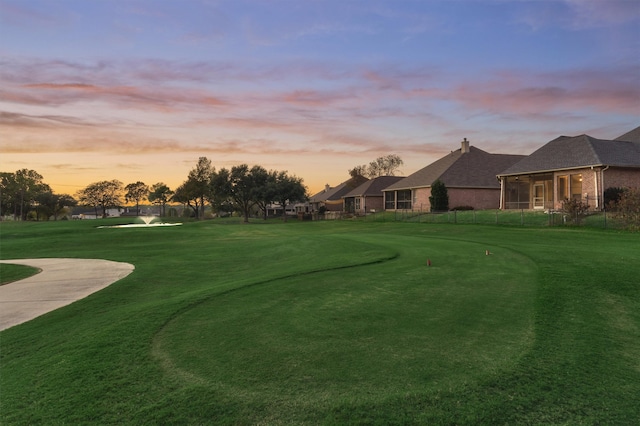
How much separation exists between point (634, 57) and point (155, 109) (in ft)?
101

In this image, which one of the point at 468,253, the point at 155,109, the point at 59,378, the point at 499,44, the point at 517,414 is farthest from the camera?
the point at 155,109

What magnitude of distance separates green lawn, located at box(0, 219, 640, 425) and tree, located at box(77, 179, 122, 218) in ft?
428

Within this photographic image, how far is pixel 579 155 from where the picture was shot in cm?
3070

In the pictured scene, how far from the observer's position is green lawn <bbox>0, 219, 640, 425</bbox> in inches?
138

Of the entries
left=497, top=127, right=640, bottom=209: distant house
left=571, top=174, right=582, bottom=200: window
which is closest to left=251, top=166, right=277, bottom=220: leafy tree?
left=497, top=127, right=640, bottom=209: distant house

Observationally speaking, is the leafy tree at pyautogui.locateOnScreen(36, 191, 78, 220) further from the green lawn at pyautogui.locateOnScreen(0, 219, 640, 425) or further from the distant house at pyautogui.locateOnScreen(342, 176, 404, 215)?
the green lawn at pyautogui.locateOnScreen(0, 219, 640, 425)

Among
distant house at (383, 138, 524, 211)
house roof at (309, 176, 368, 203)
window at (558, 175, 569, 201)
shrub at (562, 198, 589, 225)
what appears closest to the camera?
shrub at (562, 198, 589, 225)

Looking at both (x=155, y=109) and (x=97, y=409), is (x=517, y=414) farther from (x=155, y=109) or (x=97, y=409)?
(x=155, y=109)

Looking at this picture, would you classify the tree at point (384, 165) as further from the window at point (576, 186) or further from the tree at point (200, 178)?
the window at point (576, 186)

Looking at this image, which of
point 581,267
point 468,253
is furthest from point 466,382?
point 468,253

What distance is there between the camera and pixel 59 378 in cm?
432

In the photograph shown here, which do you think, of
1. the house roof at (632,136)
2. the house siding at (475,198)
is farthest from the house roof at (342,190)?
the house roof at (632,136)

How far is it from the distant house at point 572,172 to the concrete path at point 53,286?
102 feet

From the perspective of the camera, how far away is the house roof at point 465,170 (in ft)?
145
